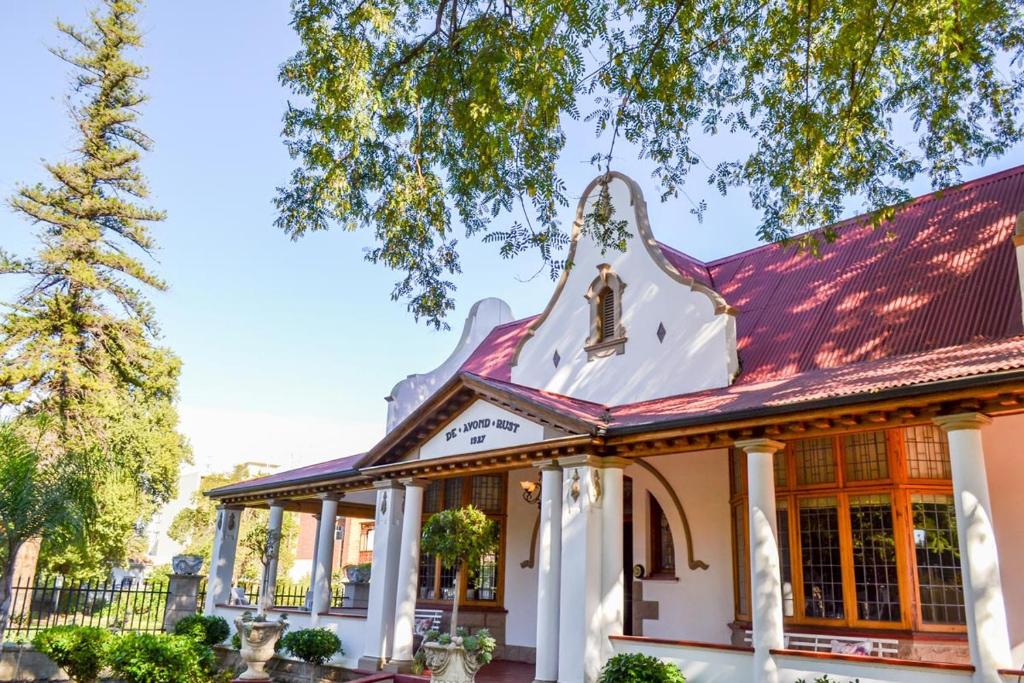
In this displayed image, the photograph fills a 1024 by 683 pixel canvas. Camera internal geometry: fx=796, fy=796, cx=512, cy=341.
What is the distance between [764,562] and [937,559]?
257 centimetres

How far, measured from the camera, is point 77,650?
1502 centimetres

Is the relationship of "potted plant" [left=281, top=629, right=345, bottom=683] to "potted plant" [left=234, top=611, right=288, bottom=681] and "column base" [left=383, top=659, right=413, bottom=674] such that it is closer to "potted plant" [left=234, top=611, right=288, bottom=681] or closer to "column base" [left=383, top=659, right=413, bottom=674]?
"potted plant" [left=234, top=611, right=288, bottom=681]

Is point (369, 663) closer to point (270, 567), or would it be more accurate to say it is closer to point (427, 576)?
point (427, 576)

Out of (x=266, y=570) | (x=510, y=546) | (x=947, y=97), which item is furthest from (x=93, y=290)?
(x=947, y=97)

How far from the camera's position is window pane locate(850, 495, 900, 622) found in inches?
411

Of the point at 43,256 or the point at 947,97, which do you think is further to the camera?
the point at 43,256

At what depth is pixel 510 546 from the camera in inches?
642

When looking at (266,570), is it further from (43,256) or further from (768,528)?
(43,256)

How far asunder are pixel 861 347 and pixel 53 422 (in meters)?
23.4

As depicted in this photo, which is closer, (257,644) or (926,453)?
(926,453)

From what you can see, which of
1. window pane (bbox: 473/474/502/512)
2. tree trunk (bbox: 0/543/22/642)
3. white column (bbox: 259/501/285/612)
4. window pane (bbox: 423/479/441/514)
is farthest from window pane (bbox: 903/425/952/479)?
tree trunk (bbox: 0/543/22/642)

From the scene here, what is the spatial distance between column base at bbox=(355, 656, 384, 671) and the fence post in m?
6.63

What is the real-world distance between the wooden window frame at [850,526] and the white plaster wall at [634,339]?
2.34 meters

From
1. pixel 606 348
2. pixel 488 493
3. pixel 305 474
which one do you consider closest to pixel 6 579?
pixel 305 474
